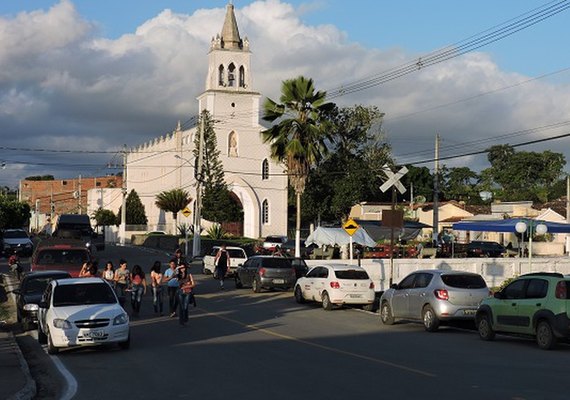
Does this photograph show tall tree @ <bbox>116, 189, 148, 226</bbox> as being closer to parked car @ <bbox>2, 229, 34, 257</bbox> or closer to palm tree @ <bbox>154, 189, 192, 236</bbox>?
palm tree @ <bbox>154, 189, 192, 236</bbox>

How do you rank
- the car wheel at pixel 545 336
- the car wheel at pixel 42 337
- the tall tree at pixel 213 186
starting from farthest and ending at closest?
1. the tall tree at pixel 213 186
2. the car wheel at pixel 42 337
3. the car wheel at pixel 545 336

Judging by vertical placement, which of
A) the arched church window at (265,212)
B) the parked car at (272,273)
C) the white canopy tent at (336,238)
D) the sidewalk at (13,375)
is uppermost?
the arched church window at (265,212)

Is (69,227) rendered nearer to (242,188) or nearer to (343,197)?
(343,197)

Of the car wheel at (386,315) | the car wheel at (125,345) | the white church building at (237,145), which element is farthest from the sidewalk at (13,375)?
the white church building at (237,145)

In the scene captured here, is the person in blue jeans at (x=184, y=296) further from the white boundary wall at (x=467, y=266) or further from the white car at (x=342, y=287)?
the white boundary wall at (x=467, y=266)

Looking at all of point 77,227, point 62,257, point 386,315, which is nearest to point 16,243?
point 77,227

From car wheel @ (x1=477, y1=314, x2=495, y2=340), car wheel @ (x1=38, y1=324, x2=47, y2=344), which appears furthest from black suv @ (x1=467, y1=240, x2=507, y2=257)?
car wheel @ (x1=38, y1=324, x2=47, y2=344)

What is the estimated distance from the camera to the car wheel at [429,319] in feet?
70.5

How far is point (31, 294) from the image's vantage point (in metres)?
23.2

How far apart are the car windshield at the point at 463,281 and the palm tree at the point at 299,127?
82.5ft

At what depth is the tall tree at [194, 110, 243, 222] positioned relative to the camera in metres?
82.6

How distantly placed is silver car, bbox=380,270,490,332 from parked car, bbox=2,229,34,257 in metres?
38.5

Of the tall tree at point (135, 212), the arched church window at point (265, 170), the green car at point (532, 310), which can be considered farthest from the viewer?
the tall tree at point (135, 212)

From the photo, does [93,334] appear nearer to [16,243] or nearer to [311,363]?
[311,363]
